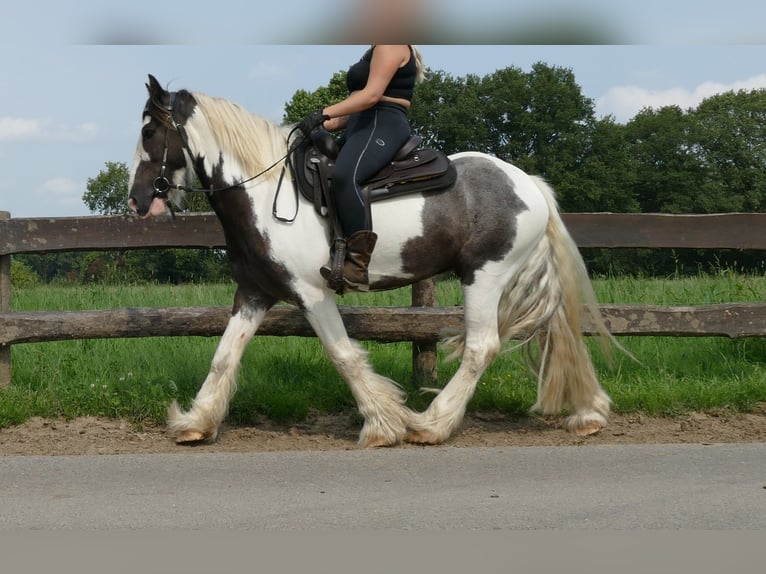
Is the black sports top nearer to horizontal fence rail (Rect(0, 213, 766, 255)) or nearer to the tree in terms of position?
horizontal fence rail (Rect(0, 213, 766, 255))

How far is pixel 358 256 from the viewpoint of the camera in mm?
5539

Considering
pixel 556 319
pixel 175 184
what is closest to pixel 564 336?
pixel 556 319

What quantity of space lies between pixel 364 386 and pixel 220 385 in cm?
92

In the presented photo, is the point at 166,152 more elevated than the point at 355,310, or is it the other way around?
the point at 166,152

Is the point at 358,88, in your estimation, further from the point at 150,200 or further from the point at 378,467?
the point at 378,467

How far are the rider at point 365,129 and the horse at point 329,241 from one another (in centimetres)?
20

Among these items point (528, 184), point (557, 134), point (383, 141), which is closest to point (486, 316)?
point (528, 184)

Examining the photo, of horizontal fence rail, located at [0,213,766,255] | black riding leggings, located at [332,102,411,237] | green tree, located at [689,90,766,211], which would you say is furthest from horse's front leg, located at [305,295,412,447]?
green tree, located at [689,90,766,211]

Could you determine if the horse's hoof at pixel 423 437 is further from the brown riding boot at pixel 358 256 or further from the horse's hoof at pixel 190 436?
the horse's hoof at pixel 190 436

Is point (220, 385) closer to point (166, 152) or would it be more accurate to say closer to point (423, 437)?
point (423, 437)

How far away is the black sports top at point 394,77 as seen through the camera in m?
5.70

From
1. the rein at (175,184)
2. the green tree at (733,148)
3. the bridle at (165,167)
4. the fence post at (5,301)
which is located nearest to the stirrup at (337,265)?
the rein at (175,184)

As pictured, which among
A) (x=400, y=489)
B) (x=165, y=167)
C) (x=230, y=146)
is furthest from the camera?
(x=230, y=146)

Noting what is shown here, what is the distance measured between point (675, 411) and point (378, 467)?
2552 millimetres
